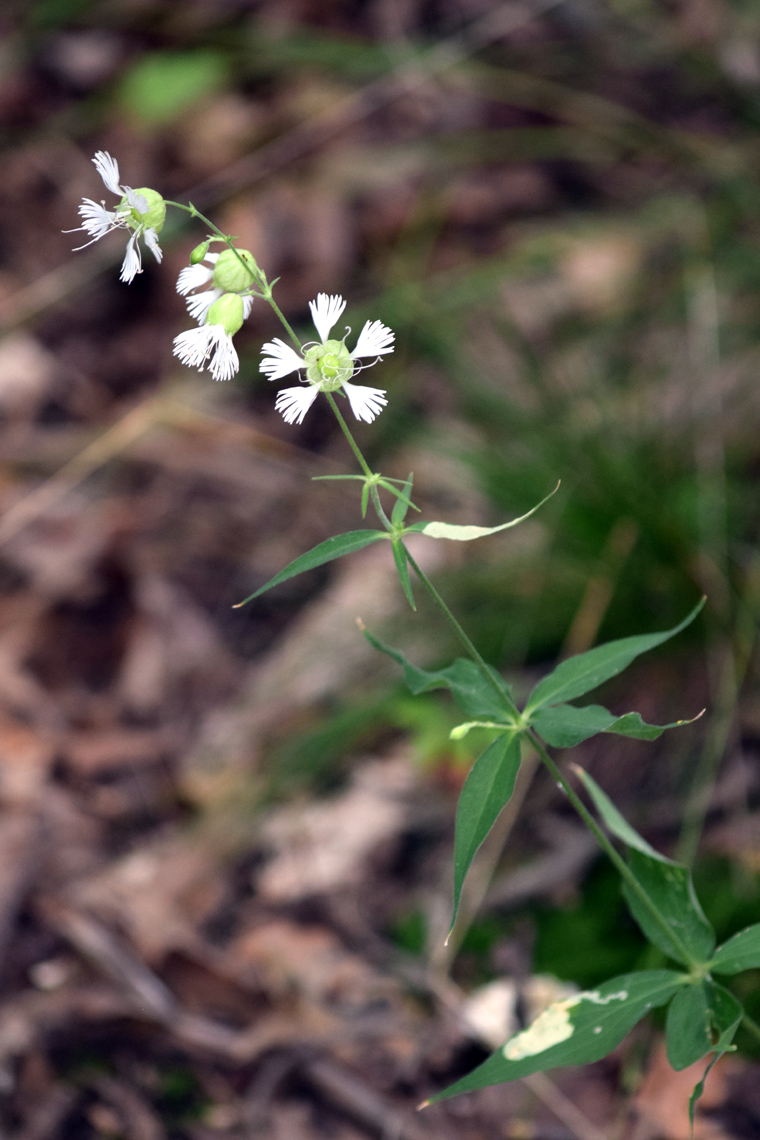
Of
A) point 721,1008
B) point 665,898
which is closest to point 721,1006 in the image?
point 721,1008

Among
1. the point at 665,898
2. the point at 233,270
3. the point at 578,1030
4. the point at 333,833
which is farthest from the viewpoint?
the point at 333,833

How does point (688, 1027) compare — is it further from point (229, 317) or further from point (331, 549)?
point (229, 317)

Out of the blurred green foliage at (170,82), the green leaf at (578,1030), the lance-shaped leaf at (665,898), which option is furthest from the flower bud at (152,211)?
the blurred green foliage at (170,82)

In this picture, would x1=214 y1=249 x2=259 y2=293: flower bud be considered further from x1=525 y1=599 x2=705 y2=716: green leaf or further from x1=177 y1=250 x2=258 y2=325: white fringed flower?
x1=525 y1=599 x2=705 y2=716: green leaf

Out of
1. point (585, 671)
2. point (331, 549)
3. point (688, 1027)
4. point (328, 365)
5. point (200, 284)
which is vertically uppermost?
point (200, 284)

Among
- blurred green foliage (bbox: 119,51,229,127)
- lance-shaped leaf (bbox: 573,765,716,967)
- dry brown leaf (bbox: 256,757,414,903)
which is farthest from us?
blurred green foliage (bbox: 119,51,229,127)

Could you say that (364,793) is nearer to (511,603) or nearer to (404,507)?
(511,603)

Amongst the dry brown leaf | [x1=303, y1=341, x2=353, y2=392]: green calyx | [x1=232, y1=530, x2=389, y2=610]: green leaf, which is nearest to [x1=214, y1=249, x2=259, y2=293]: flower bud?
[x1=303, y1=341, x2=353, y2=392]: green calyx
